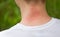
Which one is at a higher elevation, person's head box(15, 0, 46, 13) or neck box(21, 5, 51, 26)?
person's head box(15, 0, 46, 13)

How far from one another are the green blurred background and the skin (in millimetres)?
28

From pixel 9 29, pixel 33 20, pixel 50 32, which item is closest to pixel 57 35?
pixel 50 32

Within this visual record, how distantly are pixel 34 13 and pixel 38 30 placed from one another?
86 millimetres

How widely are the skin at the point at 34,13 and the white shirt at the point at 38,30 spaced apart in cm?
2

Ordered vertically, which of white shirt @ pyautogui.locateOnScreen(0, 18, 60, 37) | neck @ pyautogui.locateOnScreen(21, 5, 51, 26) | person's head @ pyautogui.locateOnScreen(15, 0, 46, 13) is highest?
person's head @ pyautogui.locateOnScreen(15, 0, 46, 13)

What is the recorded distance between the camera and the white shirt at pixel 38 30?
721 mm

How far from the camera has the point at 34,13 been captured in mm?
742

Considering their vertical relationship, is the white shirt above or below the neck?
below

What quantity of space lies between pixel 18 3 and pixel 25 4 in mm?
39

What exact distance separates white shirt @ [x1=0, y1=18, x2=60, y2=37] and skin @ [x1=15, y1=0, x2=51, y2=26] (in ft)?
0.07

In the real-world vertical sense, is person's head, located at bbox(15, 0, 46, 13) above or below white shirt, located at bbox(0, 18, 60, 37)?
above

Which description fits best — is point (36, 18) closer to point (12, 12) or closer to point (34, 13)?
point (34, 13)

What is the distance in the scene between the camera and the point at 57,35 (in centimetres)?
72

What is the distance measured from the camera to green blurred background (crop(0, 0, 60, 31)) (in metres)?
0.76
